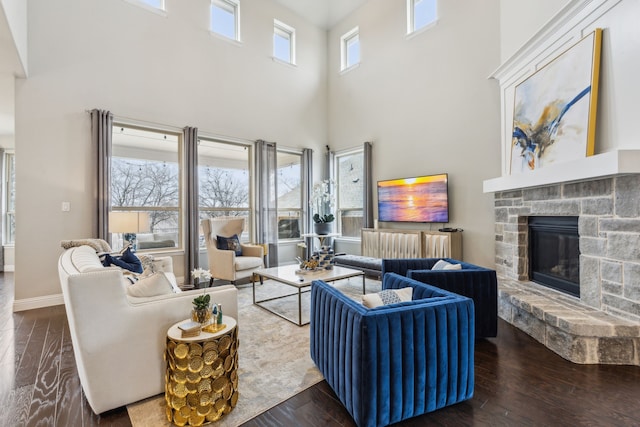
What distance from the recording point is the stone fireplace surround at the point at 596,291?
7.55 feet

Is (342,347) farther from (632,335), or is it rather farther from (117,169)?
(117,169)

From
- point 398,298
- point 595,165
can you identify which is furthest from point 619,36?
point 398,298

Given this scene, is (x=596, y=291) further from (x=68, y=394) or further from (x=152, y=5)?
(x=152, y=5)

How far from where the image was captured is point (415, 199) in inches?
207

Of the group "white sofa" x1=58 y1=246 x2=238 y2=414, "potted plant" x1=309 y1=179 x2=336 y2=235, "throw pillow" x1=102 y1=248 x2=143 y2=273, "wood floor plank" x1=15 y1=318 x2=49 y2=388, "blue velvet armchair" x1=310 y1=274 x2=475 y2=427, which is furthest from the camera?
"potted plant" x1=309 y1=179 x2=336 y2=235

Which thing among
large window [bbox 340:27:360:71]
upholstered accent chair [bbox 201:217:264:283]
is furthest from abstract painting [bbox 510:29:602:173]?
large window [bbox 340:27:360:71]

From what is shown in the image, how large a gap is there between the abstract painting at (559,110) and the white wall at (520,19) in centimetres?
52

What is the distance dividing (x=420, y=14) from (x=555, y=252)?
4.55 metres

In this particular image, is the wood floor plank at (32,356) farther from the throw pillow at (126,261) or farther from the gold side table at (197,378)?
the gold side table at (197,378)

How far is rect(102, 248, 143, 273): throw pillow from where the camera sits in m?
2.84

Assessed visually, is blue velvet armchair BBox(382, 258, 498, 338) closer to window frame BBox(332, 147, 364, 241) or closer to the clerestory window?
window frame BBox(332, 147, 364, 241)

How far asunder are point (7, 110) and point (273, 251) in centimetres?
488

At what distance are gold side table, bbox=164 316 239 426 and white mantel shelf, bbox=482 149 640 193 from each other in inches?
115

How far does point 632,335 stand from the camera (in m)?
2.28
